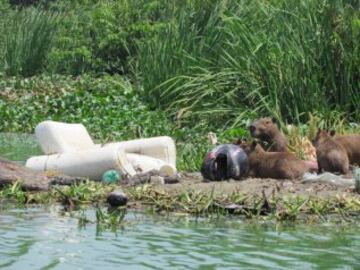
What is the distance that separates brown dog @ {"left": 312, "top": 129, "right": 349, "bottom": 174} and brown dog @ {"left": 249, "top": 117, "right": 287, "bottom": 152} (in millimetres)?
1073

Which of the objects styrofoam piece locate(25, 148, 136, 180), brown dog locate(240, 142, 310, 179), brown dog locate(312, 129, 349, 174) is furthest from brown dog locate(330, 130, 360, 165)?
styrofoam piece locate(25, 148, 136, 180)

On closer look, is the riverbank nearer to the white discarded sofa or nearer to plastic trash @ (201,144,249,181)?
plastic trash @ (201,144,249,181)

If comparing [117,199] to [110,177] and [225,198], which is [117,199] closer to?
[225,198]

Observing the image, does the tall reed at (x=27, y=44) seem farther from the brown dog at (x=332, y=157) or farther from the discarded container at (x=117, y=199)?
the discarded container at (x=117, y=199)

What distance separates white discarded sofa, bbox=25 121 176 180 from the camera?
13062 mm

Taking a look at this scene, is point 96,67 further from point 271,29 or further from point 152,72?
point 271,29

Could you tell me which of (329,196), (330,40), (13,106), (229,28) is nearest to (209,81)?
(229,28)

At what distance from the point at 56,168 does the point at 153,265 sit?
17.8ft

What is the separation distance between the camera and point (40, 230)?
9.53 m

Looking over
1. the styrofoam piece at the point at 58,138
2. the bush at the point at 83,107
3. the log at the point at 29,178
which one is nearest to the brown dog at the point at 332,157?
the log at the point at 29,178

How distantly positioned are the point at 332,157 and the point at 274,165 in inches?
27.6

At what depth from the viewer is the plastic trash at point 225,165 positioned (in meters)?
12.7

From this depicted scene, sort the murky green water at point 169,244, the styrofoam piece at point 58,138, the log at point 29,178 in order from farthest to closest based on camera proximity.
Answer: the styrofoam piece at point 58,138 < the log at point 29,178 < the murky green water at point 169,244

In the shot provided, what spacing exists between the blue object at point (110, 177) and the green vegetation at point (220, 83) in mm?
1740
